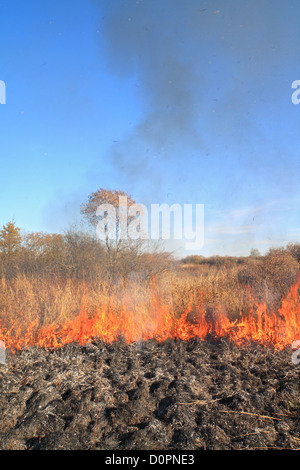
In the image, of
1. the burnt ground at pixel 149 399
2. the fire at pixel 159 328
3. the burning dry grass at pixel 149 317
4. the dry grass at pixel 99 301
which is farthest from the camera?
the dry grass at pixel 99 301

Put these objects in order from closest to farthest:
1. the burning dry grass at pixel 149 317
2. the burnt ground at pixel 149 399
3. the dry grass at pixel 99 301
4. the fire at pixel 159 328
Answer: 1. the burnt ground at pixel 149 399
2. the fire at pixel 159 328
3. the burning dry grass at pixel 149 317
4. the dry grass at pixel 99 301

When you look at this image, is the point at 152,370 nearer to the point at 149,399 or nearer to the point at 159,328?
the point at 149,399

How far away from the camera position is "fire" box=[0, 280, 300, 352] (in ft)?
19.2

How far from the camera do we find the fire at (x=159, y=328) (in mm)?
5848

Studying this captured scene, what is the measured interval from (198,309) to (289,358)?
2389 millimetres

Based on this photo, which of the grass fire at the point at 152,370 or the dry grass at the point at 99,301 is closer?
the grass fire at the point at 152,370

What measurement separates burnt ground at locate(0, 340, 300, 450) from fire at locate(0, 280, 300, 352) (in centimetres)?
40

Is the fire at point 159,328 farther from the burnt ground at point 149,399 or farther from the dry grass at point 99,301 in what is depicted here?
the burnt ground at point 149,399

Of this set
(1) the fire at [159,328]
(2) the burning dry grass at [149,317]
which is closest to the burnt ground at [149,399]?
(1) the fire at [159,328]

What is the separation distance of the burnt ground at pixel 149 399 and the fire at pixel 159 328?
1.30 ft

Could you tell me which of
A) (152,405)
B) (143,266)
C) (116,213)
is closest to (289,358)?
(152,405)

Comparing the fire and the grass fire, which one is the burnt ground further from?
the fire

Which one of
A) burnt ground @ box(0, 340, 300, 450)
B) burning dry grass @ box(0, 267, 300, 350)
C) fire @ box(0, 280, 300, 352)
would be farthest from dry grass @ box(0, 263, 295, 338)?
burnt ground @ box(0, 340, 300, 450)
